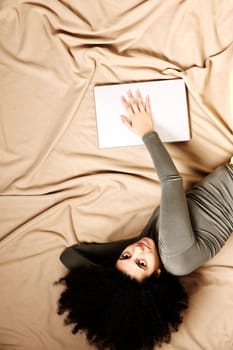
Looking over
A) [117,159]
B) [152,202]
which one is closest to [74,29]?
[117,159]

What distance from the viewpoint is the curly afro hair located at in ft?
3.45

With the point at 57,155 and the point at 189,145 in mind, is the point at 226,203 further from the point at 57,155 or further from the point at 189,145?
the point at 57,155

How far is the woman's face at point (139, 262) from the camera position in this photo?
1078 millimetres

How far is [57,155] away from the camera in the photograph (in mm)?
1291

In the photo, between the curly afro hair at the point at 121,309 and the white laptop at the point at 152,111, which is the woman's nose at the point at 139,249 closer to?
the curly afro hair at the point at 121,309

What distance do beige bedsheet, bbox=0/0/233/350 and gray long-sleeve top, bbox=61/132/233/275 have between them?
7 centimetres

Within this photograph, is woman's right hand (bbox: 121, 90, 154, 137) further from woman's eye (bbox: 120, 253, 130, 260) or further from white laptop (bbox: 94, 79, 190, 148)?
woman's eye (bbox: 120, 253, 130, 260)

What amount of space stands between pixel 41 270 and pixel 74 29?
735 mm

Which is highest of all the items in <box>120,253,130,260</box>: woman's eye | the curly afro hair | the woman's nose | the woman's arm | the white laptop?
the white laptop

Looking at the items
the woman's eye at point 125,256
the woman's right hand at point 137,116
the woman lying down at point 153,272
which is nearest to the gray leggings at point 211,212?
the woman lying down at point 153,272

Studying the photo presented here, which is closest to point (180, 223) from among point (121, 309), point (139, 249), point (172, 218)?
point (172, 218)

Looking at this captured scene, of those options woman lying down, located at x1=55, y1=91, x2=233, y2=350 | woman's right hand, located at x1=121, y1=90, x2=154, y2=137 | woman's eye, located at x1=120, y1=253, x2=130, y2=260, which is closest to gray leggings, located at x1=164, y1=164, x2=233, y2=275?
woman lying down, located at x1=55, y1=91, x2=233, y2=350

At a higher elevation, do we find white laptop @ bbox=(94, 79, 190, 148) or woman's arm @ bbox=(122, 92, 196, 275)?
white laptop @ bbox=(94, 79, 190, 148)

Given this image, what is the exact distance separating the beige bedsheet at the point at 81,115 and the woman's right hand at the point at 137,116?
0.26ft
